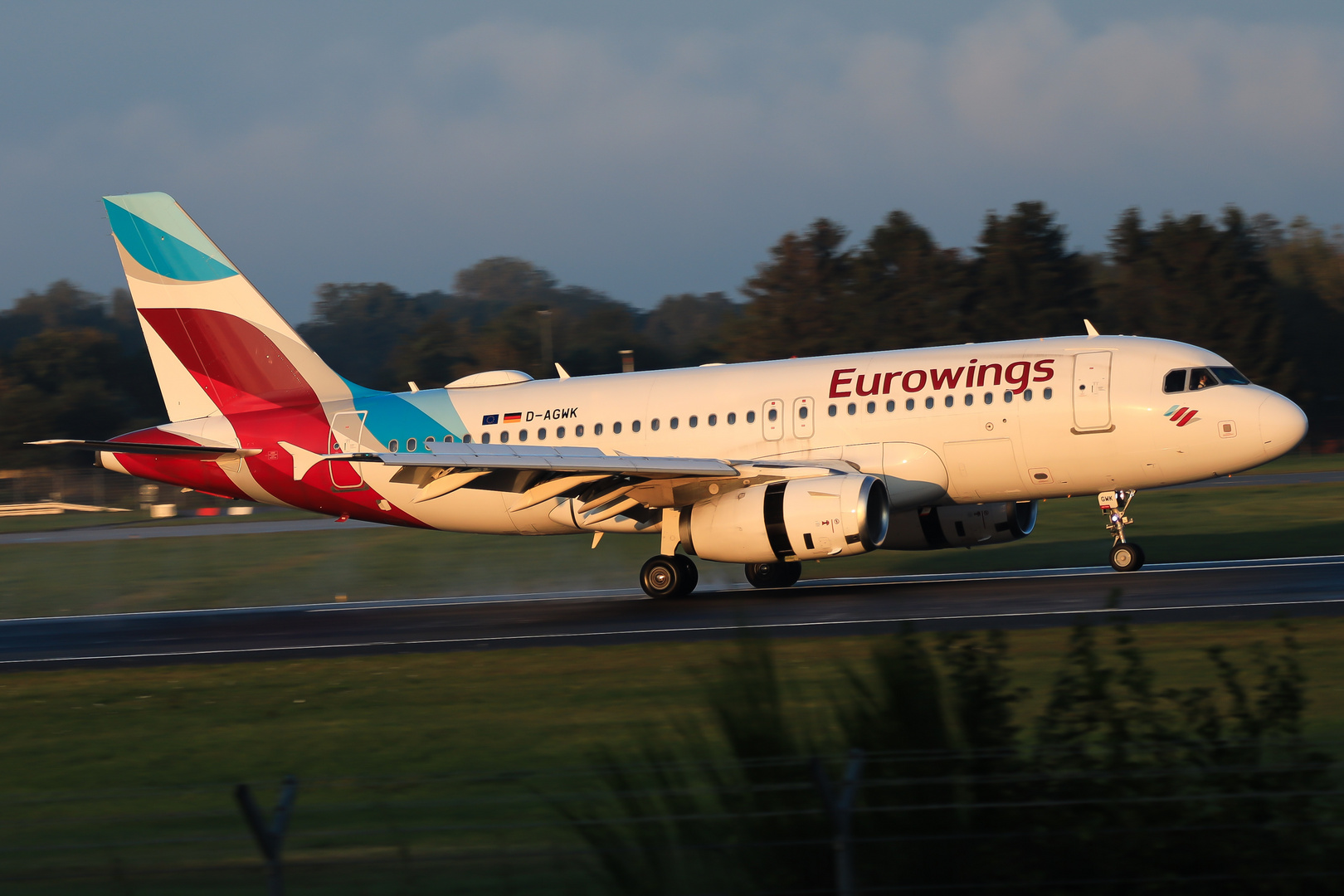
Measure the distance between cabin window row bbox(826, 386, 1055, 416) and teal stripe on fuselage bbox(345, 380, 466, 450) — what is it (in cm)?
776

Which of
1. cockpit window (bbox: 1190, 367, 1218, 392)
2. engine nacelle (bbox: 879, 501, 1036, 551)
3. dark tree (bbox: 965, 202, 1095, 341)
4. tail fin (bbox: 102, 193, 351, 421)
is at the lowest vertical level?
engine nacelle (bbox: 879, 501, 1036, 551)

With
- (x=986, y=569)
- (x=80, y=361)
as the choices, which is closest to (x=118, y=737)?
(x=986, y=569)

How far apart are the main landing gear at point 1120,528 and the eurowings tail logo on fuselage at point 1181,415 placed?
1.62 metres

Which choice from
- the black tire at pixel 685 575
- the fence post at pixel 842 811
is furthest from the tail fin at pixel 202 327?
the fence post at pixel 842 811

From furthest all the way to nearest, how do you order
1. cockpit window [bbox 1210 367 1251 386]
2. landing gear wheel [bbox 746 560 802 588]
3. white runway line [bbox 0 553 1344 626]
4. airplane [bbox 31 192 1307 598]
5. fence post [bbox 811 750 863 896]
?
landing gear wheel [bbox 746 560 802 588]
white runway line [bbox 0 553 1344 626]
cockpit window [bbox 1210 367 1251 386]
airplane [bbox 31 192 1307 598]
fence post [bbox 811 750 863 896]

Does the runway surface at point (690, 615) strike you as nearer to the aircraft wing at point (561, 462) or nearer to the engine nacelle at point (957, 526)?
the engine nacelle at point (957, 526)

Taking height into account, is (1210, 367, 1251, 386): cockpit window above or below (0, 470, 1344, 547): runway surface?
above

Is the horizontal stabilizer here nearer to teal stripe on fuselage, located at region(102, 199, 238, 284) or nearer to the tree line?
teal stripe on fuselage, located at region(102, 199, 238, 284)

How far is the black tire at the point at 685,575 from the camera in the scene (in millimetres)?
23266

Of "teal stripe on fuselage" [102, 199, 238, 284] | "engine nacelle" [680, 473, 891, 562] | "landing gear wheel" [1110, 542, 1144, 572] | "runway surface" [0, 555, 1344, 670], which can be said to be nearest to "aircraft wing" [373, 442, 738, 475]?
"engine nacelle" [680, 473, 891, 562]

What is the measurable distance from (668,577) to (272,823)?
58.2 feet

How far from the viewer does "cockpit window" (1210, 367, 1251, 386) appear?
71.4 ft

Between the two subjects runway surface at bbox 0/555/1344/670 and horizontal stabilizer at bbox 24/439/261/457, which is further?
horizontal stabilizer at bbox 24/439/261/457

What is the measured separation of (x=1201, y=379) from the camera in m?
21.7
